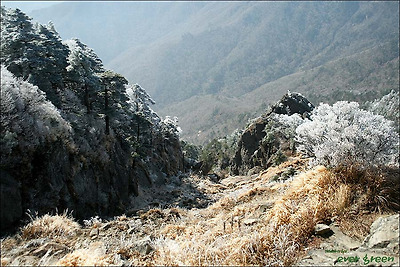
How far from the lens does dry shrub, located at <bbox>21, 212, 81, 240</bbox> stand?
690 centimetres

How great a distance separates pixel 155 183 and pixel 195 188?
5.49m

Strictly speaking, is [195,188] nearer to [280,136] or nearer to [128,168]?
[128,168]

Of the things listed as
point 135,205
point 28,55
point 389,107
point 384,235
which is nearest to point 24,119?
point 28,55

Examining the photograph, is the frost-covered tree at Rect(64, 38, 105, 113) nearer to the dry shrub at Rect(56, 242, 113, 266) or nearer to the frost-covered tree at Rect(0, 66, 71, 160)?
the frost-covered tree at Rect(0, 66, 71, 160)

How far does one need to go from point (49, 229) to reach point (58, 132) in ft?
26.5

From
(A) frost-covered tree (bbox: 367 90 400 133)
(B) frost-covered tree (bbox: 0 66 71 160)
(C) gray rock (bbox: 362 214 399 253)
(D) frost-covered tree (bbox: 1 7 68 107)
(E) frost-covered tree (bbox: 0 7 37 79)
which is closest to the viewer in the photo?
(C) gray rock (bbox: 362 214 399 253)

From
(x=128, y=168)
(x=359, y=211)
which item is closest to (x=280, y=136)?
(x=128, y=168)

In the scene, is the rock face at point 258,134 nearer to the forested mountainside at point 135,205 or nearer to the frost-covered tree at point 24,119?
the forested mountainside at point 135,205

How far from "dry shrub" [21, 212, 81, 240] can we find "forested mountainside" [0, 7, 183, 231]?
1259 mm

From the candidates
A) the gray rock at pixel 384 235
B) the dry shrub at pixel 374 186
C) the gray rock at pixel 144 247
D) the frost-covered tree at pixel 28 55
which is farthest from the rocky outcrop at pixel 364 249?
the frost-covered tree at pixel 28 55

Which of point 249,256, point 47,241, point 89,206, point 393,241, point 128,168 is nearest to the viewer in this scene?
point 393,241

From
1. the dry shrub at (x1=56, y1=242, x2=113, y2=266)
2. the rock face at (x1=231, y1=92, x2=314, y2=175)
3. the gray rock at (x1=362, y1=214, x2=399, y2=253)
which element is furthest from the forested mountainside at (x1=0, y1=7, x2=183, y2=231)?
the rock face at (x1=231, y1=92, x2=314, y2=175)

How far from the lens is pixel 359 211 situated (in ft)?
20.4

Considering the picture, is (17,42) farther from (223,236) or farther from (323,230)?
(323,230)
